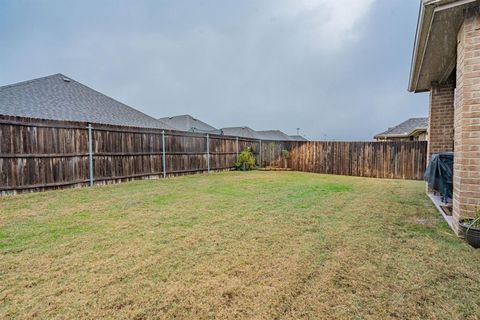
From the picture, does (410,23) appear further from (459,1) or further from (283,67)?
(459,1)

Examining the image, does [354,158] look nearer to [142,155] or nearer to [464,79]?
[464,79]

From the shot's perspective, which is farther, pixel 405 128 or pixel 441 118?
pixel 405 128

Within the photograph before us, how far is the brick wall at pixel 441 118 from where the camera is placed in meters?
5.66

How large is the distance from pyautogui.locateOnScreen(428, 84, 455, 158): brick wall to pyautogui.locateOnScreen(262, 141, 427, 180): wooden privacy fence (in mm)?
4653

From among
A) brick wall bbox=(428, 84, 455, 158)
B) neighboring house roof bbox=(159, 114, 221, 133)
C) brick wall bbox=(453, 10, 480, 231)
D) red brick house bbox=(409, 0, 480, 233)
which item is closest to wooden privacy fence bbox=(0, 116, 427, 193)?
brick wall bbox=(428, 84, 455, 158)

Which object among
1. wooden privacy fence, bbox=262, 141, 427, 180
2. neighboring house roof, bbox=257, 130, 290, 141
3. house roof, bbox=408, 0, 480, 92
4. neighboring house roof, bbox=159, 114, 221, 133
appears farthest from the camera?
neighboring house roof, bbox=257, 130, 290, 141

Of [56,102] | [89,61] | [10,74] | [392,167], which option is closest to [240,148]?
[392,167]

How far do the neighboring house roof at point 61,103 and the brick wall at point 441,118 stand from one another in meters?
11.5

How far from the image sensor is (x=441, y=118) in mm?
5777

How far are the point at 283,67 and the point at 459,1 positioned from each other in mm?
15239

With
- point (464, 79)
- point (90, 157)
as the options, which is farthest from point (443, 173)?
point (90, 157)

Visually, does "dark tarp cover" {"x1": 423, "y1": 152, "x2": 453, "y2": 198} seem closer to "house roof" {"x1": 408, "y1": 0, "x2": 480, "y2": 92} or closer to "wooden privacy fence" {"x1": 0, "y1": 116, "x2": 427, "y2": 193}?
"house roof" {"x1": 408, "y1": 0, "x2": 480, "y2": 92}

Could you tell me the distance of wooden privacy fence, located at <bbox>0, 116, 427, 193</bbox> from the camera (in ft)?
18.0

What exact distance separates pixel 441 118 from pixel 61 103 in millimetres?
13296
